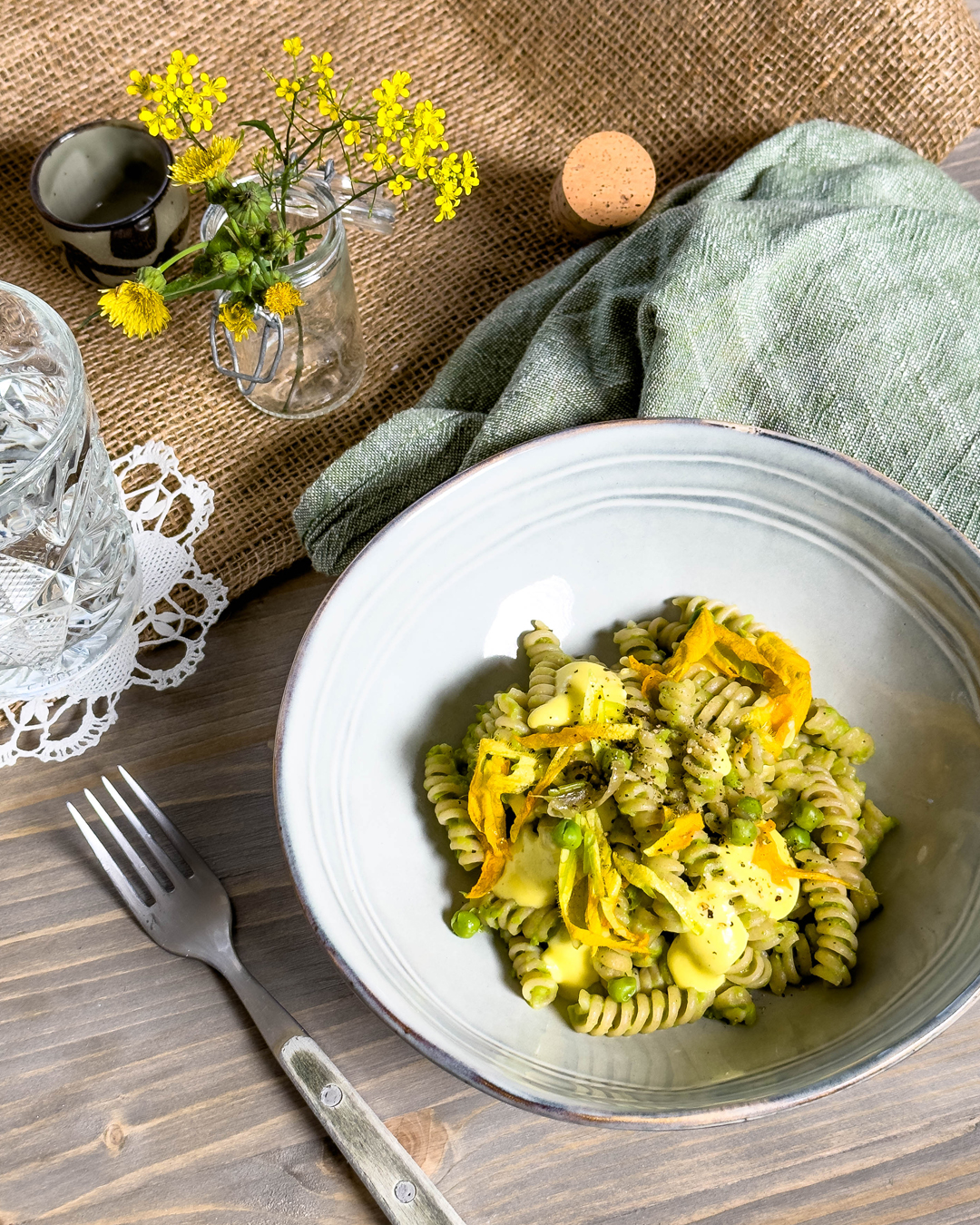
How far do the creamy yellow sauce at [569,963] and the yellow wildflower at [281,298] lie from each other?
1.14 m

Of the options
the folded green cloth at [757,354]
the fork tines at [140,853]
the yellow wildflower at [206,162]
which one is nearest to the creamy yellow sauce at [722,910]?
the folded green cloth at [757,354]

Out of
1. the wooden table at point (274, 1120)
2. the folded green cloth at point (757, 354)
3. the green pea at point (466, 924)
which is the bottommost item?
the wooden table at point (274, 1120)

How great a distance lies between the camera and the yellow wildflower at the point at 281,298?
1.74 metres

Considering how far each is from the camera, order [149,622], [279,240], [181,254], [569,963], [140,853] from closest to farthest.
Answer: [181,254], [569,963], [279,240], [140,853], [149,622]

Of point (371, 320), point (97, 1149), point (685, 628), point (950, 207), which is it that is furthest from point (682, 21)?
point (97, 1149)

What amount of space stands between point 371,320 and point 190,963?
1.45 metres

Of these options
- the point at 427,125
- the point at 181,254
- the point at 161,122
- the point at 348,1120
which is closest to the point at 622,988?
the point at 348,1120

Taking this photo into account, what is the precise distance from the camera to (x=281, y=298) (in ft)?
5.73

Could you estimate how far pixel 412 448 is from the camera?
210cm

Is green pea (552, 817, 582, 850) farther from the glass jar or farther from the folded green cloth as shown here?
the glass jar

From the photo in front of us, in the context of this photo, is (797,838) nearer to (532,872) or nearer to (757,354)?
(532,872)

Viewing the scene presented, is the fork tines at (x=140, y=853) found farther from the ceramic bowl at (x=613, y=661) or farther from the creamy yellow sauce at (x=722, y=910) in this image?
the creamy yellow sauce at (x=722, y=910)

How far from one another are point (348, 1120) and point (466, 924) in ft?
1.31

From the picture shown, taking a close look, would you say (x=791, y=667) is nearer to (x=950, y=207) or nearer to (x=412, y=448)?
(x=412, y=448)
